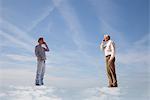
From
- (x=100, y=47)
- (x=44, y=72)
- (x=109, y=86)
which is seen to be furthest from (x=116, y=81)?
(x=44, y=72)

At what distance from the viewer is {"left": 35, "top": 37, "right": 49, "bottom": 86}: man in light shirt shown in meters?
28.2

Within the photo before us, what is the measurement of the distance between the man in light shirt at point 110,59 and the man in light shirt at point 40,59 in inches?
178

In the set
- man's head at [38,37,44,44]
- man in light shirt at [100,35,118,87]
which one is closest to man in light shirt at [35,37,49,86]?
man's head at [38,37,44,44]

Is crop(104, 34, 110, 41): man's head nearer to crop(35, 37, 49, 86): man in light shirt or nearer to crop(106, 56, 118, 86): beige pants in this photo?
crop(106, 56, 118, 86): beige pants

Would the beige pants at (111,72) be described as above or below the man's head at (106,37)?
below

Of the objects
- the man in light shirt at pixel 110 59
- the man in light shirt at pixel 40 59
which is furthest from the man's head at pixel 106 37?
the man in light shirt at pixel 40 59

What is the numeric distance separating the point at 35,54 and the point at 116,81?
6484mm

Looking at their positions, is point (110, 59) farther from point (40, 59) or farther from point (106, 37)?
point (40, 59)

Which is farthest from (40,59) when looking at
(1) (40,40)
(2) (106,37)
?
(2) (106,37)

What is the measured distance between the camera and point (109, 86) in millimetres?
27297

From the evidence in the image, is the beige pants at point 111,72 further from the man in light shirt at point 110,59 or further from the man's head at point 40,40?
the man's head at point 40,40

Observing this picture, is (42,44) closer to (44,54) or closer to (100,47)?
(44,54)

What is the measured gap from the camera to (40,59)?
93.7ft

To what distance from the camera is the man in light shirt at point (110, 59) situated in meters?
26.8
